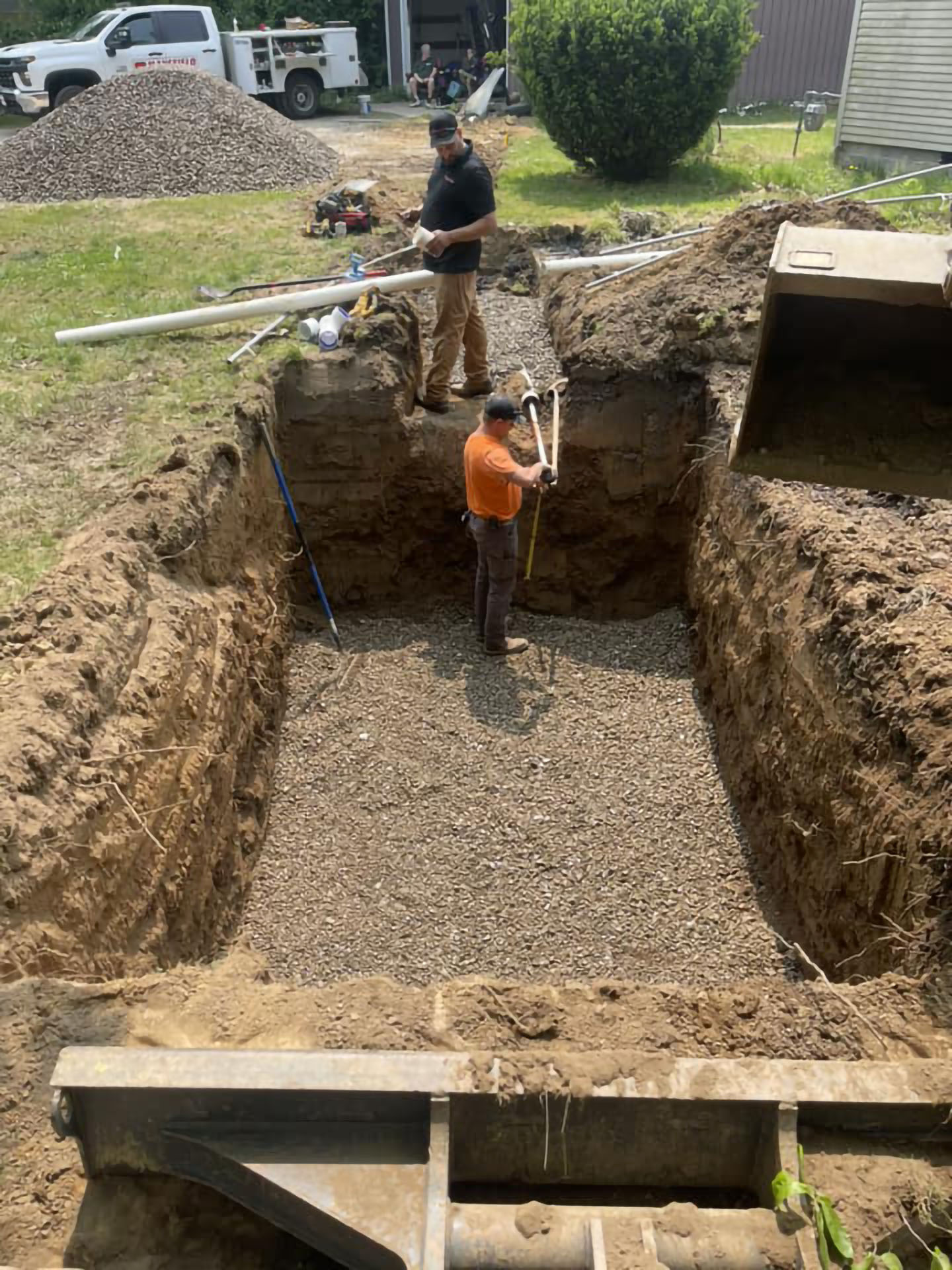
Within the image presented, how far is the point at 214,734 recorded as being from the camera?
5.76 metres

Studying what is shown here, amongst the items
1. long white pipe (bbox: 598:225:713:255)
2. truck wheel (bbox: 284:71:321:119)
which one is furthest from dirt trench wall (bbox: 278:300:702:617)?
truck wheel (bbox: 284:71:321:119)

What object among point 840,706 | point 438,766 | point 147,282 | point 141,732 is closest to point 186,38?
point 147,282

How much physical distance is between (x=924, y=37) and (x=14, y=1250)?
1812 centimetres

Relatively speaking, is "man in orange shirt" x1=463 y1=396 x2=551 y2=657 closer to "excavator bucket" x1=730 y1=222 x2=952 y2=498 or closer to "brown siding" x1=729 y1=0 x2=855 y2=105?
"excavator bucket" x1=730 y1=222 x2=952 y2=498

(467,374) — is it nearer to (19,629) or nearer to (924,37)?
(19,629)

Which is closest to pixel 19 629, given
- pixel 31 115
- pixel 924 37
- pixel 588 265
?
pixel 588 265

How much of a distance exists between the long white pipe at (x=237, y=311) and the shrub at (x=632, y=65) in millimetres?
7293

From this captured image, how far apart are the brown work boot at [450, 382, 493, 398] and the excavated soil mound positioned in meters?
0.76

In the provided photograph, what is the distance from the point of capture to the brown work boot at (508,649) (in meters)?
7.89

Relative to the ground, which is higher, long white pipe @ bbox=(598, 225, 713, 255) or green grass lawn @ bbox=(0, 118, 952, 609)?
long white pipe @ bbox=(598, 225, 713, 255)

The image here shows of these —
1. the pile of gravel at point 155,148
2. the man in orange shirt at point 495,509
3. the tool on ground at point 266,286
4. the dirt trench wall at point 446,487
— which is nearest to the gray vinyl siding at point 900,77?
the pile of gravel at point 155,148

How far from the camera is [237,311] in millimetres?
9133

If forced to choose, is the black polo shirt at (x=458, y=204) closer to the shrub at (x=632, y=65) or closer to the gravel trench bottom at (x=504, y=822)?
the gravel trench bottom at (x=504, y=822)

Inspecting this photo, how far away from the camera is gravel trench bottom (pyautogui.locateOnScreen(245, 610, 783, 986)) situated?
536cm
